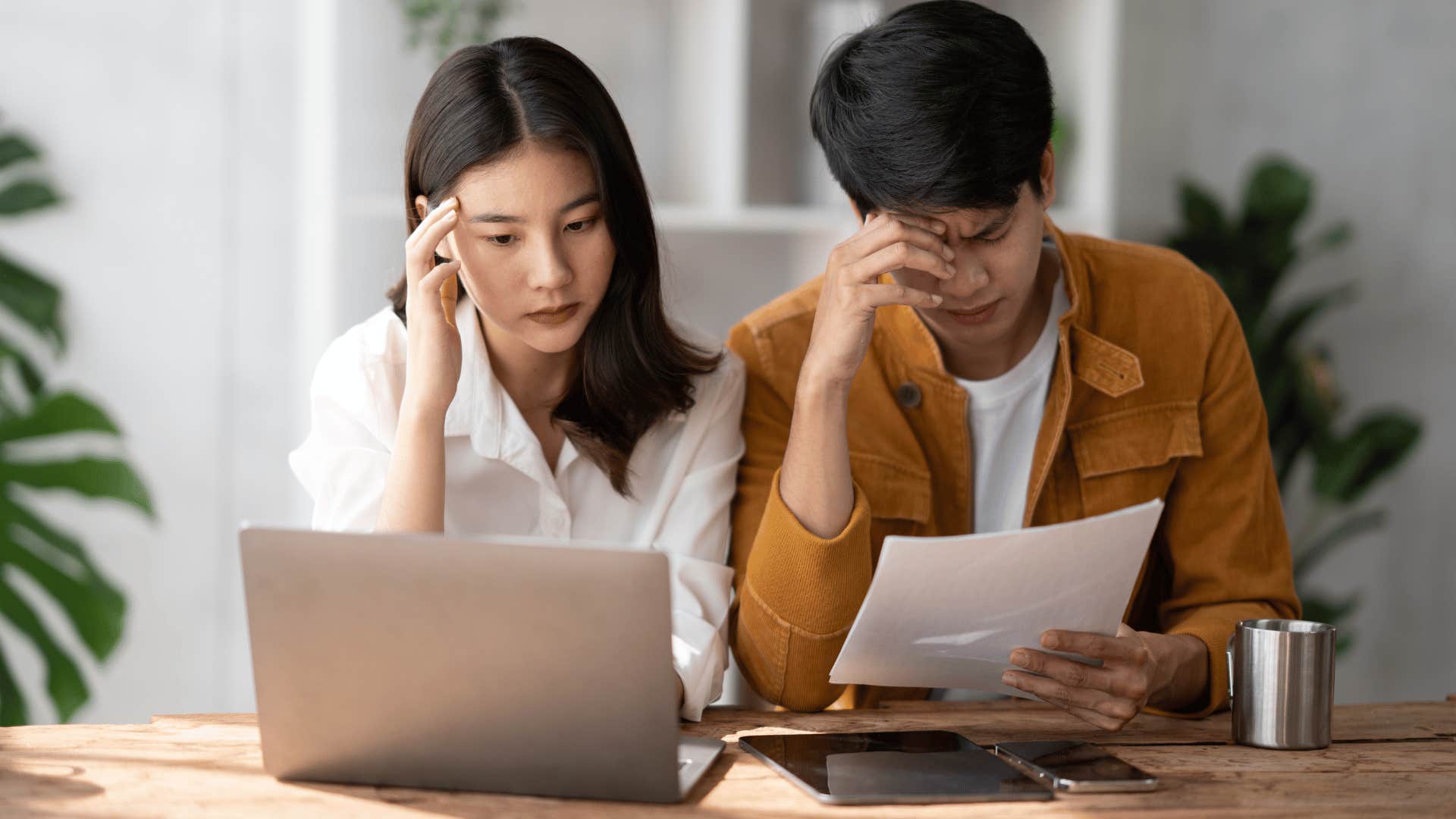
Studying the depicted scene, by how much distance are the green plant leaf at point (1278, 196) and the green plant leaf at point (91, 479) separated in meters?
2.23

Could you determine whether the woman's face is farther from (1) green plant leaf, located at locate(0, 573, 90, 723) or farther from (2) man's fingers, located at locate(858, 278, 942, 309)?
(1) green plant leaf, located at locate(0, 573, 90, 723)

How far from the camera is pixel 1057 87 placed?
2.58 metres

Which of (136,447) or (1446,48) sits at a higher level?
(1446,48)

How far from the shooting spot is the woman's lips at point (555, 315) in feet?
4.93

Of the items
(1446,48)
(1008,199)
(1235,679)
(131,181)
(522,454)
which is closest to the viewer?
(1235,679)

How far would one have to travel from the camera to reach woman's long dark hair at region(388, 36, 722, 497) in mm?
1468

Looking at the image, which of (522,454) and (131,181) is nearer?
(522,454)

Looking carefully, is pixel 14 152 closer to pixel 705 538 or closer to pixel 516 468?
pixel 516 468

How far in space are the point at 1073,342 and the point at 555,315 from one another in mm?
683

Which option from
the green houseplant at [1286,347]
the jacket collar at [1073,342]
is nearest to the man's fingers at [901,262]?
the jacket collar at [1073,342]

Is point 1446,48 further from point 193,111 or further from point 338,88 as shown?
point 193,111

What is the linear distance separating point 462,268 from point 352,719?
62cm

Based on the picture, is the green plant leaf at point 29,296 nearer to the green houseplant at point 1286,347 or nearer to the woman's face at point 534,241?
the woman's face at point 534,241

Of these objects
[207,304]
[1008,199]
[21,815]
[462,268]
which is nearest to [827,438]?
[1008,199]
